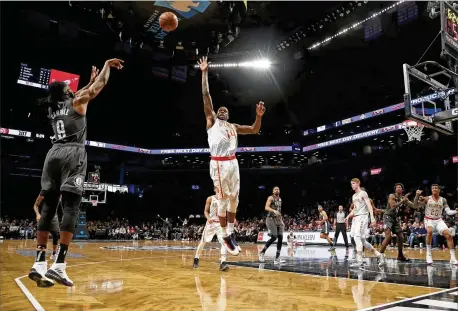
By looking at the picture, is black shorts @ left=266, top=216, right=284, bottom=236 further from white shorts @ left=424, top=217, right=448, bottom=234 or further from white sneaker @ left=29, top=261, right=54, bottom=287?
white sneaker @ left=29, top=261, right=54, bottom=287

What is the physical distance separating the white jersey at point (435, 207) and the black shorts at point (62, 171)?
9120 millimetres

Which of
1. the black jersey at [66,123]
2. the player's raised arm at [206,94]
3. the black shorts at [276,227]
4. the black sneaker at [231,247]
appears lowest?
the black sneaker at [231,247]

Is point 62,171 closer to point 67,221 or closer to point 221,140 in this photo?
point 67,221

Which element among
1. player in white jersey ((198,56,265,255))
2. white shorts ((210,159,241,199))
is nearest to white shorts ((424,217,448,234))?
player in white jersey ((198,56,265,255))

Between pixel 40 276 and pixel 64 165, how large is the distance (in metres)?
1.16

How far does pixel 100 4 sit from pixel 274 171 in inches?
1002

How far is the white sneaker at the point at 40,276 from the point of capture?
3664 millimetres

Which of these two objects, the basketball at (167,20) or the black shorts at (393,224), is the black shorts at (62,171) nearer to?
the basketball at (167,20)

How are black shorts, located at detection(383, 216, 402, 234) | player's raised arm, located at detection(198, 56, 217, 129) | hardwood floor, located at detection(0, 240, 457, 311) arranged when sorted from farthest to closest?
1. black shorts, located at detection(383, 216, 402, 234)
2. player's raised arm, located at detection(198, 56, 217, 129)
3. hardwood floor, located at detection(0, 240, 457, 311)

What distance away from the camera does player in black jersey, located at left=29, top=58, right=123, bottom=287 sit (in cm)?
402

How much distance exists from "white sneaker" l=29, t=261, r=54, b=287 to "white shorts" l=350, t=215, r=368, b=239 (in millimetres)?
7197

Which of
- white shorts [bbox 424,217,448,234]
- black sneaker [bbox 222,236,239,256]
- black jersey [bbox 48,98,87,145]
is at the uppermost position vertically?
black jersey [bbox 48,98,87,145]

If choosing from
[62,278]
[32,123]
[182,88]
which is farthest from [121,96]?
[62,278]

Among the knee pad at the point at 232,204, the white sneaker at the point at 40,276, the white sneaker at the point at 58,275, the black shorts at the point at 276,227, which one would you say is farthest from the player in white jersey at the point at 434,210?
the white sneaker at the point at 40,276
